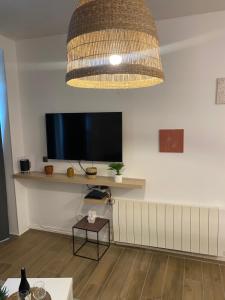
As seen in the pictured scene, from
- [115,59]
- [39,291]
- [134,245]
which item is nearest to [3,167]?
[134,245]

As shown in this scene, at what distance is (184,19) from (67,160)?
214cm

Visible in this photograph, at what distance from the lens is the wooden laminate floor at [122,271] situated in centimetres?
225

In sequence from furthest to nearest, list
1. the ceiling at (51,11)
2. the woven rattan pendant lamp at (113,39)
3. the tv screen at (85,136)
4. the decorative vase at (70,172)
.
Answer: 1. the decorative vase at (70,172)
2. the tv screen at (85,136)
3. the ceiling at (51,11)
4. the woven rattan pendant lamp at (113,39)

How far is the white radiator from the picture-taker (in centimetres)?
262

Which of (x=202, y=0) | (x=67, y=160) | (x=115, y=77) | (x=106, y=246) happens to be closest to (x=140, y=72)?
(x=115, y=77)

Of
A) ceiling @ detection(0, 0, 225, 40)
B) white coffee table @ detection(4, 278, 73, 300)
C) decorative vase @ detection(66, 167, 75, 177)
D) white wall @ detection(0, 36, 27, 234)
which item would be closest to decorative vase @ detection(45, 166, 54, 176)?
decorative vase @ detection(66, 167, 75, 177)

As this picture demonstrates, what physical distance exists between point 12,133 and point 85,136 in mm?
1053

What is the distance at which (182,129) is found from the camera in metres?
2.67

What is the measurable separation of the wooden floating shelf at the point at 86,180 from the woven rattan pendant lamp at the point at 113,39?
6.10ft

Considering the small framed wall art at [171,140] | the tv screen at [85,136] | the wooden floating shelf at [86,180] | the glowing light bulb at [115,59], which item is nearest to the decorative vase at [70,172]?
the wooden floating shelf at [86,180]

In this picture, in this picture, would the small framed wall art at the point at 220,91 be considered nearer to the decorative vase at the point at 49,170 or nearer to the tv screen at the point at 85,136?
the tv screen at the point at 85,136

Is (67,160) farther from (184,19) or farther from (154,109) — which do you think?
(184,19)

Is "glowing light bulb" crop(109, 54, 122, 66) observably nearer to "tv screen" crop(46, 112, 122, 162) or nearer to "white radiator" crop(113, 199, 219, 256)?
"tv screen" crop(46, 112, 122, 162)

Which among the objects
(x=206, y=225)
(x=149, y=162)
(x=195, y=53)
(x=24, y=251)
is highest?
(x=195, y=53)
